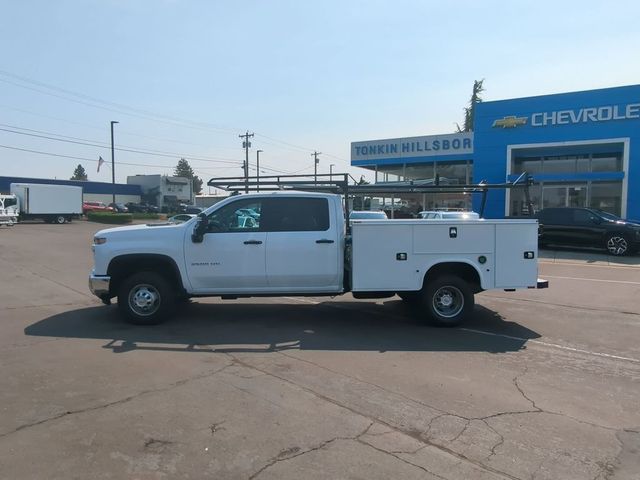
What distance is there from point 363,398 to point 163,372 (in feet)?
7.06

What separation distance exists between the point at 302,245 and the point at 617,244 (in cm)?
1466

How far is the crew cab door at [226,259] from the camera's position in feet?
25.3

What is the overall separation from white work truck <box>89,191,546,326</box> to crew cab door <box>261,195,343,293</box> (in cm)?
1

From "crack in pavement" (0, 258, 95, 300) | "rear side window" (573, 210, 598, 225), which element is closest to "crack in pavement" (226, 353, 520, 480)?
"crack in pavement" (0, 258, 95, 300)

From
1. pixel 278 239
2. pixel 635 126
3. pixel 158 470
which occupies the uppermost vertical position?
pixel 635 126

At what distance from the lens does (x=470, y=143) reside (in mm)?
31953

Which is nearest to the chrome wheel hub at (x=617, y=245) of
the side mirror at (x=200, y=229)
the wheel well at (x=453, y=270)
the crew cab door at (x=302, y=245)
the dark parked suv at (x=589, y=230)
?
the dark parked suv at (x=589, y=230)

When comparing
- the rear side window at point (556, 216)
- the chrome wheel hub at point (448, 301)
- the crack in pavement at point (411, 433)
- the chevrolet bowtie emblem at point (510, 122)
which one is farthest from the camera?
the chevrolet bowtie emblem at point (510, 122)

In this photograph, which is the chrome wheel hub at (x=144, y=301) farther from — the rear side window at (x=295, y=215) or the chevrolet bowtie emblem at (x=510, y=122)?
the chevrolet bowtie emblem at (x=510, y=122)

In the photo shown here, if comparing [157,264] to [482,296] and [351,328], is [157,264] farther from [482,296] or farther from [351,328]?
[482,296]

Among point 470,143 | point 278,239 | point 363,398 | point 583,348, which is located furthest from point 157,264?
point 470,143

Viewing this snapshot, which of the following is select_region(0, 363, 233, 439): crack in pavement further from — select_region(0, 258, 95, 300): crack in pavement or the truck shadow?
select_region(0, 258, 95, 300): crack in pavement

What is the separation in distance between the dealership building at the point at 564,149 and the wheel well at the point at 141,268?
16.7 meters

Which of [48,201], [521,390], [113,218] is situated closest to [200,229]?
[521,390]
